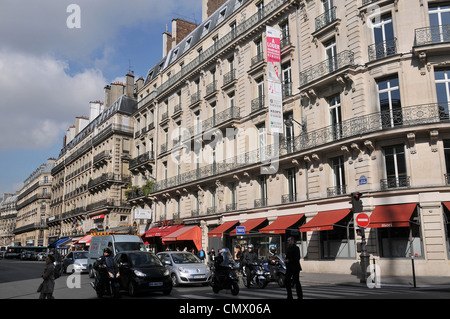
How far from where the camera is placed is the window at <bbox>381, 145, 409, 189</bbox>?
18141 millimetres

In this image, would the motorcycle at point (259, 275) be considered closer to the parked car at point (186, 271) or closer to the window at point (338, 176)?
the parked car at point (186, 271)

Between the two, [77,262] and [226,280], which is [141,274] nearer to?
[226,280]

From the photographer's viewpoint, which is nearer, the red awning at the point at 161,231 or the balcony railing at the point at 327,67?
the balcony railing at the point at 327,67

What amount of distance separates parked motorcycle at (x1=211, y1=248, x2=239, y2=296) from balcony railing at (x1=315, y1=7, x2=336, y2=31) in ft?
48.7

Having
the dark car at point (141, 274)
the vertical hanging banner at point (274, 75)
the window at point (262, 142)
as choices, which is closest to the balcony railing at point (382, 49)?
the vertical hanging banner at point (274, 75)

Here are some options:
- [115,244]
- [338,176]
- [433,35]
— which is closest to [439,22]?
[433,35]

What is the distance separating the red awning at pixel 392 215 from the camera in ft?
55.7

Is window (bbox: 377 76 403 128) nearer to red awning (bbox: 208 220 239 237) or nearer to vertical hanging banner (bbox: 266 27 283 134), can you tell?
vertical hanging banner (bbox: 266 27 283 134)

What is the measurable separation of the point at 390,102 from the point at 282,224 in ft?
26.5

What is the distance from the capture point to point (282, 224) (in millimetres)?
21891

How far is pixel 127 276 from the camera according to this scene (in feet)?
41.4

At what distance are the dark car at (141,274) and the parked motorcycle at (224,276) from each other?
140 cm

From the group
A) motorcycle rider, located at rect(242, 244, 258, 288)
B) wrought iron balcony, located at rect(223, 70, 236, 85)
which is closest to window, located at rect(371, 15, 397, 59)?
wrought iron balcony, located at rect(223, 70, 236, 85)
